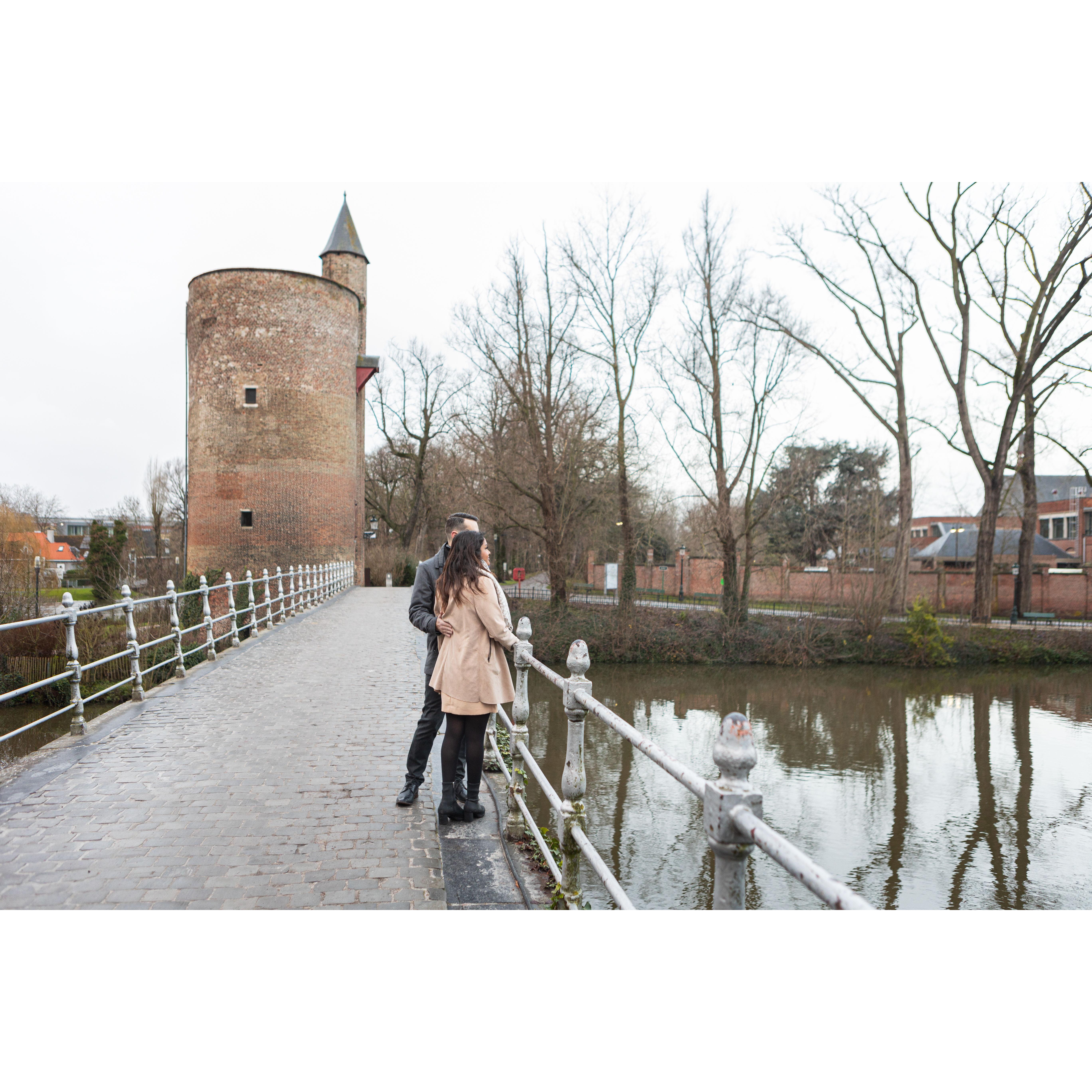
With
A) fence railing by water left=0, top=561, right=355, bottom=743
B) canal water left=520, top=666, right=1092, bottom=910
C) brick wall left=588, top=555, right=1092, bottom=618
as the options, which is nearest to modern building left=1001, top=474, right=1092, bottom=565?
brick wall left=588, top=555, right=1092, bottom=618

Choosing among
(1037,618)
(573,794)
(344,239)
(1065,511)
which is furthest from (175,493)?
(1065,511)

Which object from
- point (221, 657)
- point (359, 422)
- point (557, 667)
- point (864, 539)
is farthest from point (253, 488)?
point (864, 539)

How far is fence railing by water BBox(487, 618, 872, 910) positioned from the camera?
5.25 feet

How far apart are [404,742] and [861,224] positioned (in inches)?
1199

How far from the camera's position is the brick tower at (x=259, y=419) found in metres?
29.9

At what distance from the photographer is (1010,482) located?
103ft

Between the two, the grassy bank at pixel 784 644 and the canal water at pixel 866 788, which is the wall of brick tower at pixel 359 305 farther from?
the canal water at pixel 866 788

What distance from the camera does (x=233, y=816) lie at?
461cm

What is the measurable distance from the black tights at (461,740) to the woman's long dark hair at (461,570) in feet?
2.25

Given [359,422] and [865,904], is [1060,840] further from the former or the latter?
[359,422]

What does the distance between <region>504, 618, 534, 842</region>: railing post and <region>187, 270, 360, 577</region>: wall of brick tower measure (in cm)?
2706

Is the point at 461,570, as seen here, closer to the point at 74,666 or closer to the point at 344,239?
the point at 74,666

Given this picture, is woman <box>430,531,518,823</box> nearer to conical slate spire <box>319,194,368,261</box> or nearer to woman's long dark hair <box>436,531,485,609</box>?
woman's long dark hair <box>436,531,485,609</box>

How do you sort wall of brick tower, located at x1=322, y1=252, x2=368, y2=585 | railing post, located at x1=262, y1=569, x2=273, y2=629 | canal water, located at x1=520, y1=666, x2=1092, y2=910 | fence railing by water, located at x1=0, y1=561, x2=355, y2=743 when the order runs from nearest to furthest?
fence railing by water, located at x1=0, y1=561, x2=355, y2=743 → canal water, located at x1=520, y1=666, x2=1092, y2=910 → railing post, located at x1=262, y1=569, x2=273, y2=629 → wall of brick tower, located at x1=322, y1=252, x2=368, y2=585
